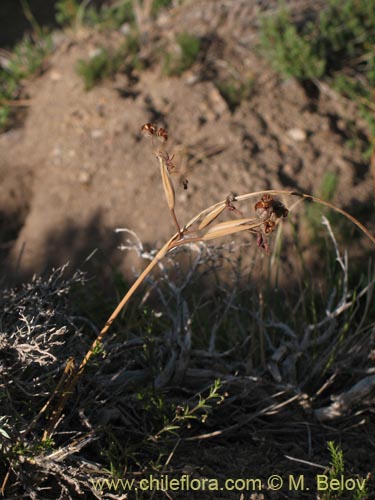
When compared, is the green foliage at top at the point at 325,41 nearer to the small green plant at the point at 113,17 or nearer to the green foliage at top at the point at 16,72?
the small green plant at the point at 113,17

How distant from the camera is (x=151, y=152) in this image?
4.14 metres

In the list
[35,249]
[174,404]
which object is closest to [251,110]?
[35,249]

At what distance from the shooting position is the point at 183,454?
2094 mm

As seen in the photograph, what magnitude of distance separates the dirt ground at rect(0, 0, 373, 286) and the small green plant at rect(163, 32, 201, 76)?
0.16ft

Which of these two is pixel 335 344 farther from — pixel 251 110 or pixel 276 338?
pixel 251 110

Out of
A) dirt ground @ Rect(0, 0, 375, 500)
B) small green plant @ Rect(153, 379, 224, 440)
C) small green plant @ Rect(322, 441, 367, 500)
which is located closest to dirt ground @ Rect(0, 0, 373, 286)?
dirt ground @ Rect(0, 0, 375, 500)

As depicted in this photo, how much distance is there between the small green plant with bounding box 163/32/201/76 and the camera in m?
4.28

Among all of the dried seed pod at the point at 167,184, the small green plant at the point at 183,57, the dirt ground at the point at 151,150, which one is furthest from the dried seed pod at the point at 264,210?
the small green plant at the point at 183,57

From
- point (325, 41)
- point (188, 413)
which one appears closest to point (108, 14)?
point (325, 41)

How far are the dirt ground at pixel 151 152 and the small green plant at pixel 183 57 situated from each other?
1.9 inches

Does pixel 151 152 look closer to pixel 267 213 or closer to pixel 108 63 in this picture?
pixel 108 63

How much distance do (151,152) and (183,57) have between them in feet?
2.25

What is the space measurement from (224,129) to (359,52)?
3.53 feet

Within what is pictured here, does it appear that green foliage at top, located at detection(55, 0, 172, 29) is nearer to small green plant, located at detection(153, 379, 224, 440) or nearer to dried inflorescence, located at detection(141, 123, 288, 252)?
small green plant, located at detection(153, 379, 224, 440)
